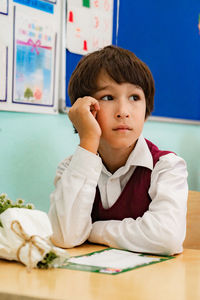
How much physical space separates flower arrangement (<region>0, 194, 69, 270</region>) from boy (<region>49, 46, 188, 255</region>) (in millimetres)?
330

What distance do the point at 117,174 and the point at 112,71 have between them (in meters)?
0.31

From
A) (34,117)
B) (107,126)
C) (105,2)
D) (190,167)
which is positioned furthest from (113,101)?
(190,167)

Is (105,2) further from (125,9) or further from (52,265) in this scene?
(52,265)

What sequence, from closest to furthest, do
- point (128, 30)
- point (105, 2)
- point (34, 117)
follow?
point (34, 117) < point (105, 2) < point (128, 30)

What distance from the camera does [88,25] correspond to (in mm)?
2012

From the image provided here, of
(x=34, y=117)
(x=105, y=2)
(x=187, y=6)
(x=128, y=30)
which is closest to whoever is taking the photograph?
(x=34, y=117)

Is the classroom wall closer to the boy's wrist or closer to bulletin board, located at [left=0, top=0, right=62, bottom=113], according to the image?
bulletin board, located at [left=0, top=0, right=62, bottom=113]

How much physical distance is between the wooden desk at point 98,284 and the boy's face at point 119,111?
1.64 ft

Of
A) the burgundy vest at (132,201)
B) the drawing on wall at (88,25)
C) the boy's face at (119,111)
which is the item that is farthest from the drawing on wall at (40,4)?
the burgundy vest at (132,201)

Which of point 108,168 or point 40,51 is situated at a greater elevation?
point 40,51

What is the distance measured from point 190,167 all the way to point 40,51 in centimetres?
119

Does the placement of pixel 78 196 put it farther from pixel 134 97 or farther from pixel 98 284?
pixel 98 284

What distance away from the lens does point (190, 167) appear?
2.53 metres

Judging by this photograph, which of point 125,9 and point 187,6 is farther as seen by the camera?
point 187,6
